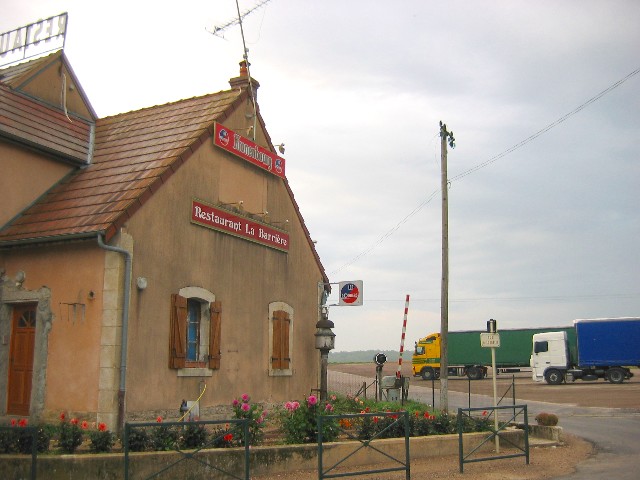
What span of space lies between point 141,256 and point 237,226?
2.98 m

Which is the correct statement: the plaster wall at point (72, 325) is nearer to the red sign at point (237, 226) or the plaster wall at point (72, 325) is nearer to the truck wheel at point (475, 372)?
the red sign at point (237, 226)

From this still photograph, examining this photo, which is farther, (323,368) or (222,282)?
(323,368)

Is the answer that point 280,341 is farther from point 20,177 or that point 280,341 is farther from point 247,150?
point 20,177

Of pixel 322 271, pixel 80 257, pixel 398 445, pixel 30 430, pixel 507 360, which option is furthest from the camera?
pixel 507 360

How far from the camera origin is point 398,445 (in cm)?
1132

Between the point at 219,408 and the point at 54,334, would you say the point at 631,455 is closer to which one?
the point at 219,408

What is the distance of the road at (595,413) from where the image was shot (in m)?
11.7

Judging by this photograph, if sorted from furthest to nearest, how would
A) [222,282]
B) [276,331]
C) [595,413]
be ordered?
1. [595,413]
2. [276,331]
3. [222,282]

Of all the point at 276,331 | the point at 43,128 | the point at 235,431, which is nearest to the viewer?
the point at 235,431

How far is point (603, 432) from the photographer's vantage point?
1636 centimetres

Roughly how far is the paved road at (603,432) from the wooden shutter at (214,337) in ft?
22.6

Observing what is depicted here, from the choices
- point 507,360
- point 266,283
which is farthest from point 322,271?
point 507,360

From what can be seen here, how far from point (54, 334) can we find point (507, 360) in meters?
32.8

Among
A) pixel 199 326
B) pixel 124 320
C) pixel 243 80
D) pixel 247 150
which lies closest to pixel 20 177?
pixel 124 320
